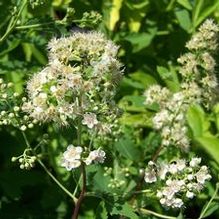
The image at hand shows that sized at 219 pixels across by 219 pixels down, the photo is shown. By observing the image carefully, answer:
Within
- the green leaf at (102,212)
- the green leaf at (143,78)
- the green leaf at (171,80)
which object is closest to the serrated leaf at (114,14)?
the green leaf at (143,78)

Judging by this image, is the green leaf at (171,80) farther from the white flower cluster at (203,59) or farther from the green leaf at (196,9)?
the green leaf at (196,9)

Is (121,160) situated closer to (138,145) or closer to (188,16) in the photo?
(138,145)

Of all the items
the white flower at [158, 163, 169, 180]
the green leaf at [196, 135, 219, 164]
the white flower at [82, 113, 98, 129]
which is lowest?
the green leaf at [196, 135, 219, 164]

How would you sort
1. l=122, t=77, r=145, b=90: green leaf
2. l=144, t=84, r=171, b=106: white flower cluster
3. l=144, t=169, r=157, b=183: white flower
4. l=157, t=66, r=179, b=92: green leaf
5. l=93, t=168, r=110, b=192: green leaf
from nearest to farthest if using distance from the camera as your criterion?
1. l=144, t=169, r=157, b=183: white flower
2. l=93, t=168, r=110, b=192: green leaf
3. l=144, t=84, r=171, b=106: white flower cluster
4. l=157, t=66, r=179, b=92: green leaf
5. l=122, t=77, r=145, b=90: green leaf

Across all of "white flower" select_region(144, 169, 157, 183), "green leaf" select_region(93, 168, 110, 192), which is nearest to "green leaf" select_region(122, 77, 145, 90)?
"green leaf" select_region(93, 168, 110, 192)

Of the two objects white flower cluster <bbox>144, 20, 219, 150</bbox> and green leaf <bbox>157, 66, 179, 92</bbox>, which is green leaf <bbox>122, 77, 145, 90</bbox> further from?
white flower cluster <bbox>144, 20, 219, 150</bbox>

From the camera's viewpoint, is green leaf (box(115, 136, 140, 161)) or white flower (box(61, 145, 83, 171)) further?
green leaf (box(115, 136, 140, 161))

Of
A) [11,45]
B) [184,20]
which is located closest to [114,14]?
[184,20]

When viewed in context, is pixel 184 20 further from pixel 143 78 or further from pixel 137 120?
pixel 137 120

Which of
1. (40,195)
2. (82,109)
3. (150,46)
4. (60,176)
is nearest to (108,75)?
(82,109)

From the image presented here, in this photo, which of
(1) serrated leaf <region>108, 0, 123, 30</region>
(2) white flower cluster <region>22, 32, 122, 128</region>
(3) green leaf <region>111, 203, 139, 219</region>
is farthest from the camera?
(1) serrated leaf <region>108, 0, 123, 30</region>
